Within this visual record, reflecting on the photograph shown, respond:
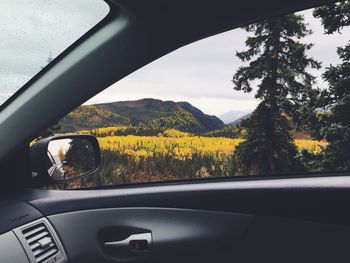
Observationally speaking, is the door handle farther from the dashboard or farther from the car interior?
the dashboard

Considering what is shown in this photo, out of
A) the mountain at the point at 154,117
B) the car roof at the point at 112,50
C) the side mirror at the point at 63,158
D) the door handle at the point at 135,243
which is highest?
the mountain at the point at 154,117

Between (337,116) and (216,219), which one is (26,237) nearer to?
(216,219)

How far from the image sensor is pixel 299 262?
246 centimetres

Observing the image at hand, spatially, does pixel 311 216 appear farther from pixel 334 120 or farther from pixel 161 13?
pixel 334 120

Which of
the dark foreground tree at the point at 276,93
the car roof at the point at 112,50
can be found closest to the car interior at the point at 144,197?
the car roof at the point at 112,50

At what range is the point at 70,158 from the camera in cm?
246

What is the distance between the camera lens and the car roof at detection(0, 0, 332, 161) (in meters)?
2.06

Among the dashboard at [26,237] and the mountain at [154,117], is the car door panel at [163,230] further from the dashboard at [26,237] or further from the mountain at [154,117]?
the mountain at [154,117]

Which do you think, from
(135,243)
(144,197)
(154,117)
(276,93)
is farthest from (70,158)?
(276,93)

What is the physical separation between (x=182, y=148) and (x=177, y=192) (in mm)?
6111

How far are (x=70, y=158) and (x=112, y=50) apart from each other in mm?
704

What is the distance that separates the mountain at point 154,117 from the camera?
7160 millimetres

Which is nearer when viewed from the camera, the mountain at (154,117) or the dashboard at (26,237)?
the dashboard at (26,237)

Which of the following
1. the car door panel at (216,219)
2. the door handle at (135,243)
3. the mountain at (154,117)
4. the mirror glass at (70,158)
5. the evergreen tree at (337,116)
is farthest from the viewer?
the evergreen tree at (337,116)
